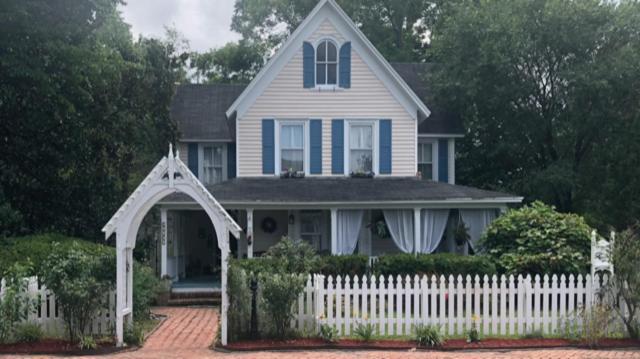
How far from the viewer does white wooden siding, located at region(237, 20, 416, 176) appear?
74.3 ft

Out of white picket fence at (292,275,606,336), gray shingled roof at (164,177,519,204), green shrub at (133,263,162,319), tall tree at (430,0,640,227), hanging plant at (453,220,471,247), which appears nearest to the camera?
white picket fence at (292,275,606,336)

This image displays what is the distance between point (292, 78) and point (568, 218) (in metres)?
9.81

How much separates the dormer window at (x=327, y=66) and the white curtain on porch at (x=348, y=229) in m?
4.57

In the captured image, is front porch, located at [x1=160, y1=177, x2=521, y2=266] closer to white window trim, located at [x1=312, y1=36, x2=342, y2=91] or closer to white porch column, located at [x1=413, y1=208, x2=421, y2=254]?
white porch column, located at [x1=413, y1=208, x2=421, y2=254]

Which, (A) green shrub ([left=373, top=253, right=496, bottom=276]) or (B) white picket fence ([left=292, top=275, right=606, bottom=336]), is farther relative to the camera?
(A) green shrub ([left=373, top=253, right=496, bottom=276])

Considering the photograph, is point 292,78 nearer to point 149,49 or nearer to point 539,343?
point 149,49

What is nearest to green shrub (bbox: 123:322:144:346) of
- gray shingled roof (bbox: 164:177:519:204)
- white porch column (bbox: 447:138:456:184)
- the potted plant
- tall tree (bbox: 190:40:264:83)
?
the potted plant

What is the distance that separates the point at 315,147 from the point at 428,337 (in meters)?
11.3

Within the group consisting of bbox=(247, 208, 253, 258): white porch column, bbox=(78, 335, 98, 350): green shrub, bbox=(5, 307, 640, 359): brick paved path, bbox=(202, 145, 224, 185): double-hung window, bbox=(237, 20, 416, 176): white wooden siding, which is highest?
bbox=(237, 20, 416, 176): white wooden siding

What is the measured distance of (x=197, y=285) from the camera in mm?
20484

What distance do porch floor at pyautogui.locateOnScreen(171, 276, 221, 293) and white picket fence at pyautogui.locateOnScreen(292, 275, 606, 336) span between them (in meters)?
7.31

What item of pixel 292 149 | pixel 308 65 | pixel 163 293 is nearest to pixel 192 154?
pixel 292 149

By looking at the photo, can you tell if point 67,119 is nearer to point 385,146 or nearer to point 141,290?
point 141,290

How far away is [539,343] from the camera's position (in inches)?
486
